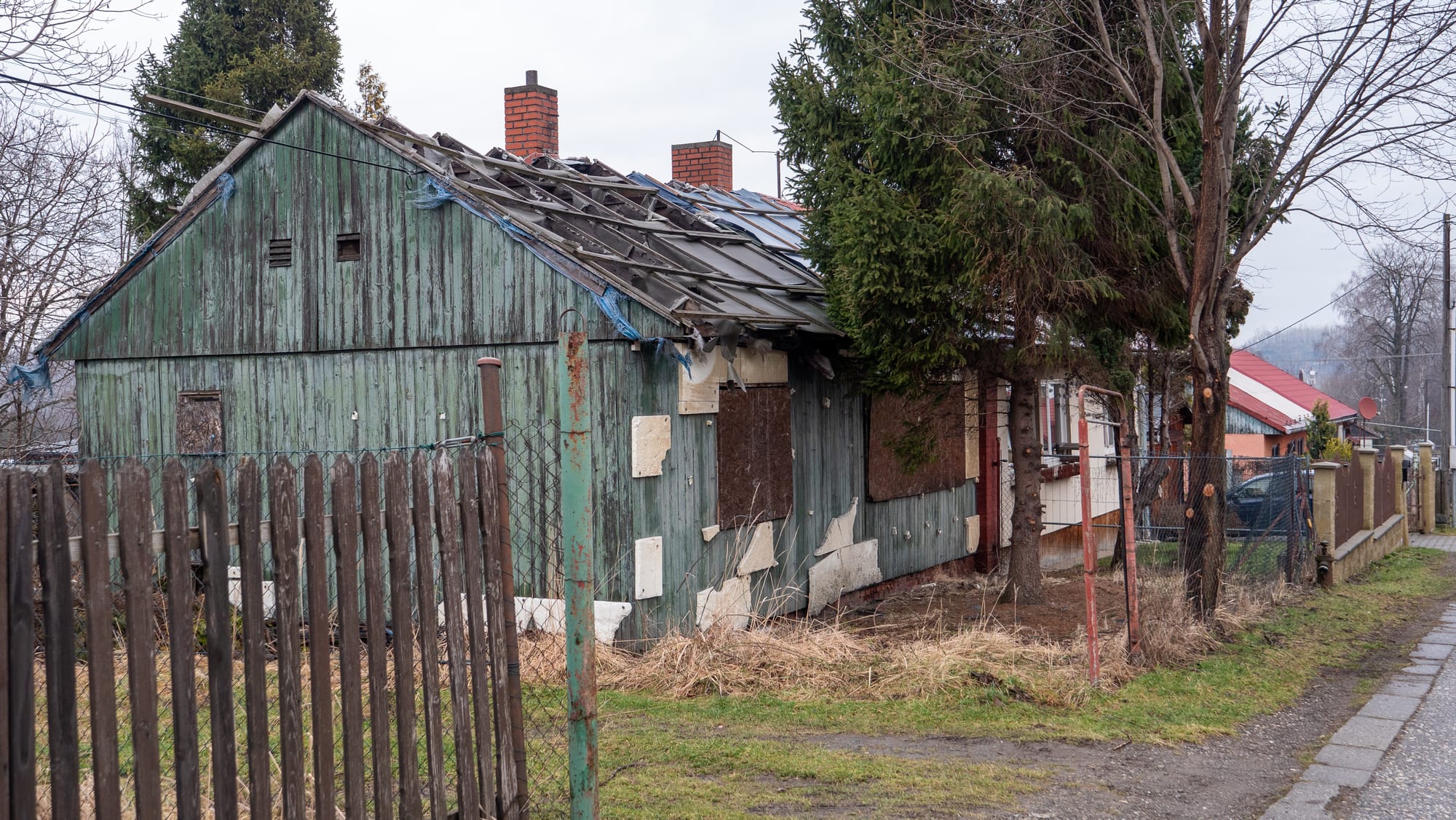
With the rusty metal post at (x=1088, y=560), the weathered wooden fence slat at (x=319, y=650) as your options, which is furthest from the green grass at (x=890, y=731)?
the weathered wooden fence slat at (x=319, y=650)

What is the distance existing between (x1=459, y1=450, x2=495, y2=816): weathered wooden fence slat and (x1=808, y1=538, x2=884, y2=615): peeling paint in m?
7.96

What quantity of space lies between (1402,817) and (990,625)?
5.94 metres

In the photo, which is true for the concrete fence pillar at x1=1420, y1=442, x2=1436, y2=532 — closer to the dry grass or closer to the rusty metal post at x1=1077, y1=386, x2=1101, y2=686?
the dry grass

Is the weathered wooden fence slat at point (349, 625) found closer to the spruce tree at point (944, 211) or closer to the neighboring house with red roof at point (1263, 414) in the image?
the spruce tree at point (944, 211)

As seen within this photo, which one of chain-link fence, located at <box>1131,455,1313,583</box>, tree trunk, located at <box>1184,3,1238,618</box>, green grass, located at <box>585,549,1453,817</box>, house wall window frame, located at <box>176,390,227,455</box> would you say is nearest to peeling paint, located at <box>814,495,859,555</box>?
chain-link fence, located at <box>1131,455,1313,583</box>

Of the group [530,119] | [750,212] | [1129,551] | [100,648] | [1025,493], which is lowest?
[1129,551]

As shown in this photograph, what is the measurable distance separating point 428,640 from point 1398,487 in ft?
75.3

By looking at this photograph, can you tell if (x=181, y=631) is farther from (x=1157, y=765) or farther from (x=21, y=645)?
(x=1157, y=765)

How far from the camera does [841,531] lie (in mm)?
13125

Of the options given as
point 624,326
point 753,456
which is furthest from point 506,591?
point 753,456

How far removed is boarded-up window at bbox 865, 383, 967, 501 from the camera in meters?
12.4

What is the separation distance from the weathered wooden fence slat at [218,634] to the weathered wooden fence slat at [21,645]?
1.65ft

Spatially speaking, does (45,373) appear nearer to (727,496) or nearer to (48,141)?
(48,141)

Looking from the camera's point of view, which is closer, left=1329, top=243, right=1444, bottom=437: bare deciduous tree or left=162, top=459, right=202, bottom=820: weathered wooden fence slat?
left=162, top=459, right=202, bottom=820: weathered wooden fence slat
